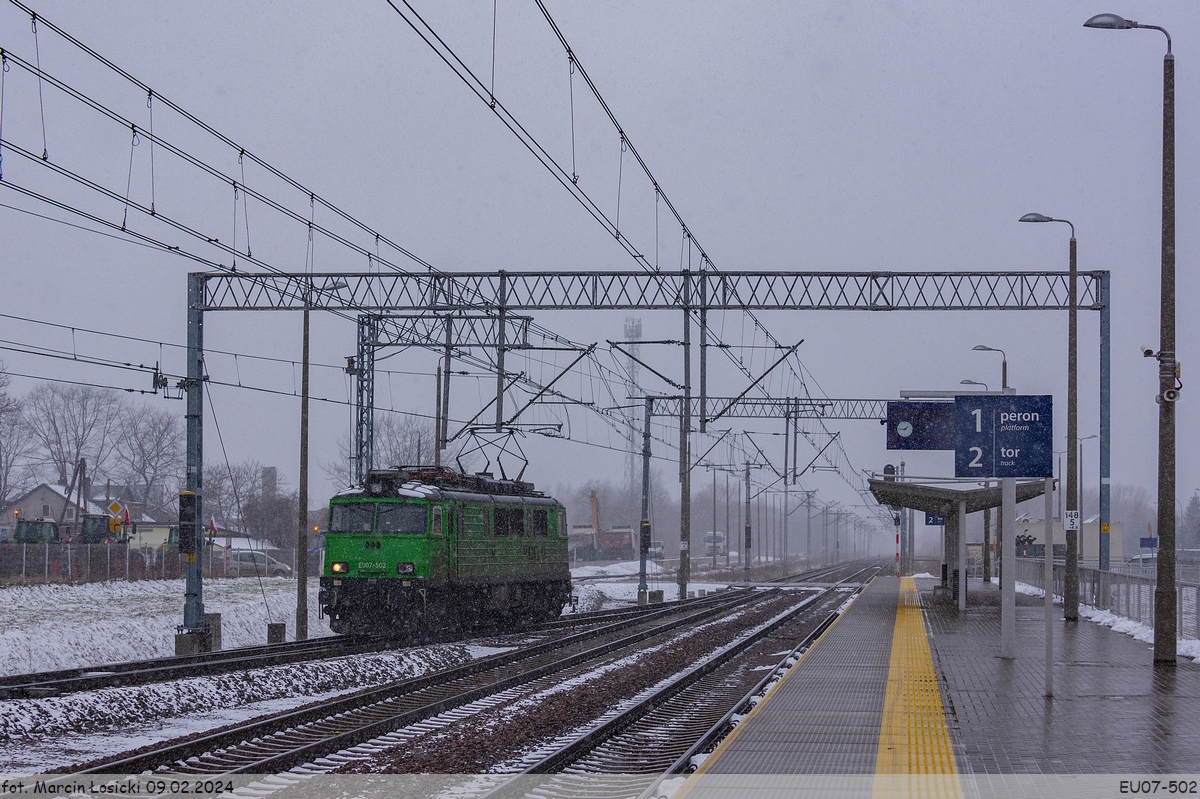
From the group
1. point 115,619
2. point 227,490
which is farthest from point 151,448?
point 115,619

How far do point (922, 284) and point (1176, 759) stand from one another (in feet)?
63.5

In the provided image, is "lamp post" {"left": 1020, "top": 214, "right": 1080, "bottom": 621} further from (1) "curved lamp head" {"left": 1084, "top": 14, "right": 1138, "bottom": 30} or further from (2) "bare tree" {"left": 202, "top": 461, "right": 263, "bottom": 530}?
(2) "bare tree" {"left": 202, "top": 461, "right": 263, "bottom": 530}

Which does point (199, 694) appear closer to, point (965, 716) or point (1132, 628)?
point (965, 716)

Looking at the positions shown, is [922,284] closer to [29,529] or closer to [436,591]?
[436,591]

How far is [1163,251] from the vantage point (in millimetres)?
16406

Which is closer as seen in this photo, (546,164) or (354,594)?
(546,164)

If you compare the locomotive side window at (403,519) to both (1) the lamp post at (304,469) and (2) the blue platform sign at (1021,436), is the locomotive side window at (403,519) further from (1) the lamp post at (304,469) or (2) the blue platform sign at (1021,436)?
(2) the blue platform sign at (1021,436)

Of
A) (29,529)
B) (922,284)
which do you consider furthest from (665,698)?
(29,529)

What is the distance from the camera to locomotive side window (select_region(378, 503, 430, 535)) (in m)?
22.6

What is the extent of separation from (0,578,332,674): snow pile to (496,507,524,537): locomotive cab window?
5.98 m

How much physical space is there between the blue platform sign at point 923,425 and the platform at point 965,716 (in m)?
8.73

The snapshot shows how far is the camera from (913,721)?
10.9m

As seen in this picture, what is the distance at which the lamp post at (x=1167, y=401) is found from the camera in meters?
16.0

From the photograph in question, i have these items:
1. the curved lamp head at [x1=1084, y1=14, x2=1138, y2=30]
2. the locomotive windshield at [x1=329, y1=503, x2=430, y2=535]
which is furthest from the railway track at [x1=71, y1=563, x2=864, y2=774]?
the curved lamp head at [x1=1084, y1=14, x2=1138, y2=30]
